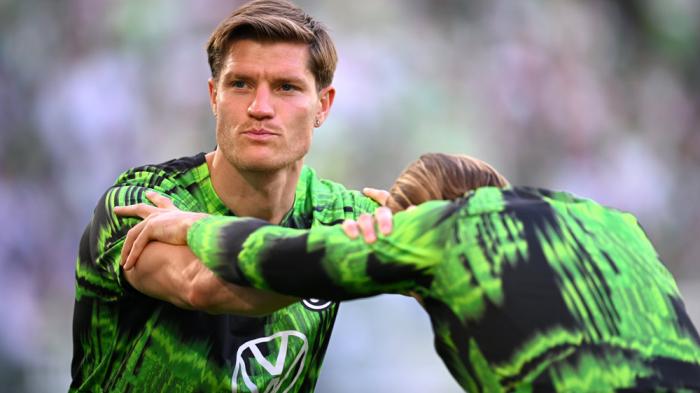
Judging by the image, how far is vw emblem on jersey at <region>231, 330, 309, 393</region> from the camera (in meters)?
Result: 3.58

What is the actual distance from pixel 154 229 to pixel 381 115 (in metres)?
5.37

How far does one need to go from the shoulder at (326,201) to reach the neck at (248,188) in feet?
0.40

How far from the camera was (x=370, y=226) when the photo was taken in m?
2.63

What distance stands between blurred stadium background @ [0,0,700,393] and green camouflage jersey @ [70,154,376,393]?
11.7ft

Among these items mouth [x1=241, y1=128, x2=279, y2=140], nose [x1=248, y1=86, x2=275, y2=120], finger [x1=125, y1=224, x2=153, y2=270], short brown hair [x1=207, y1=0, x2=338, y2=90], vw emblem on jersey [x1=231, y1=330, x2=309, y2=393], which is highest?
short brown hair [x1=207, y1=0, x2=338, y2=90]

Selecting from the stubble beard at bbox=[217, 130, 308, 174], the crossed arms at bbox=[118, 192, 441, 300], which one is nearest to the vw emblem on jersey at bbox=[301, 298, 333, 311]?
the stubble beard at bbox=[217, 130, 308, 174]

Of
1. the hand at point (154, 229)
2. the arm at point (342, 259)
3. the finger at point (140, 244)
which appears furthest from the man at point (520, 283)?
the finger at point (140, 244)

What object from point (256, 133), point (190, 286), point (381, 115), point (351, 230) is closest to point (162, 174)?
point (256, 133)

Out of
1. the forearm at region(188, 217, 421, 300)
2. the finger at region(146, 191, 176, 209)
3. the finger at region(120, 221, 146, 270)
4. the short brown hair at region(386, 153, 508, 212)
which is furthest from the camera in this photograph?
the finger at region(146, 191, 176, 209)

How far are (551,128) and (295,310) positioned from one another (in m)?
5.47

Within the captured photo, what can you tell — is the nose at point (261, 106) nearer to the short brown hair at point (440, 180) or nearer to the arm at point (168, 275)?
the arm at point (168, 275)

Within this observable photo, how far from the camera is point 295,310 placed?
12.1 feet

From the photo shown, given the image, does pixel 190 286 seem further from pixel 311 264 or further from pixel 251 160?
pixel 251 160

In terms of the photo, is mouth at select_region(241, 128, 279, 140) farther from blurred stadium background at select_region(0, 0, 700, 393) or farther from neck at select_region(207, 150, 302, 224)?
blurred stadium background at select_region(0, 0, 700, 393)
